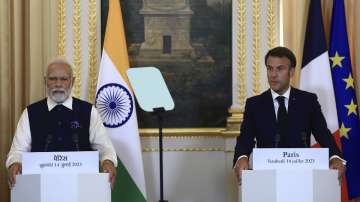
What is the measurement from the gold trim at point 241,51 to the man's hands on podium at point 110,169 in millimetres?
1828

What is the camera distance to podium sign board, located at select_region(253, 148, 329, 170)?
3.19 m

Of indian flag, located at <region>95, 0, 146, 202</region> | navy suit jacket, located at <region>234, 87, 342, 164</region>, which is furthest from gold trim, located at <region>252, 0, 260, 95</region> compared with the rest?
navy suit jacket, located at <region>234, 87, 342, 164</region>

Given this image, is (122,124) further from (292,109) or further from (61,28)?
(292,109)

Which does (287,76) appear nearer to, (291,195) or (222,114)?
(291,195)

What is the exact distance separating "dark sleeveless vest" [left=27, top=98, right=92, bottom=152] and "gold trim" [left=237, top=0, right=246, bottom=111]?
158cm

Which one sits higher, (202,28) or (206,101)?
(202,28)

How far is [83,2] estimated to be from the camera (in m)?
5.25

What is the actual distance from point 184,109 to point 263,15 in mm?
1100

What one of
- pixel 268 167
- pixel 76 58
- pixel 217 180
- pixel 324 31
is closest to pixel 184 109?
pixel 217 180

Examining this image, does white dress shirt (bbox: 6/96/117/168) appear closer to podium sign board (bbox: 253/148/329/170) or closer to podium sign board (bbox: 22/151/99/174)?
podium sign board (bbox: 22/151/99/174)

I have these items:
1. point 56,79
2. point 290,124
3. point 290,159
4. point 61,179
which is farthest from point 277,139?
point 56,79

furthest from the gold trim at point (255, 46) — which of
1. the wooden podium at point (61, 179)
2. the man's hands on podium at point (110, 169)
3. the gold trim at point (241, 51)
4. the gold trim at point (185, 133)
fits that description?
the wooden podium at point (61, 179)

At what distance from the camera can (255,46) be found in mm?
5266

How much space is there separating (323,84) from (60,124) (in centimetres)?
209
